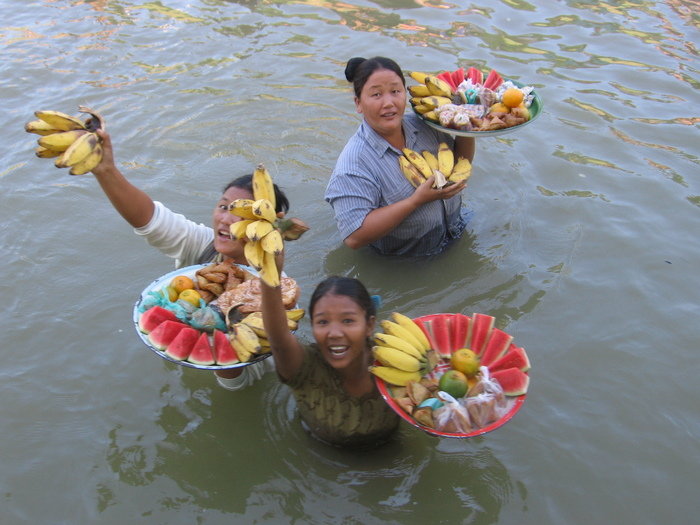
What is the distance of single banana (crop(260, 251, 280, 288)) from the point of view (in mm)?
2518

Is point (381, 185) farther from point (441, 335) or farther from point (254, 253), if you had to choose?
point (254, 253)

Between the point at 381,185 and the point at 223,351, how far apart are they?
188cm

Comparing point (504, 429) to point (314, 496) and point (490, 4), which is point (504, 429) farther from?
point (490, 4)

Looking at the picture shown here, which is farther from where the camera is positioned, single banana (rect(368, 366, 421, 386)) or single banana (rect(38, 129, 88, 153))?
single banana (rect(368, 366, 421, 386))

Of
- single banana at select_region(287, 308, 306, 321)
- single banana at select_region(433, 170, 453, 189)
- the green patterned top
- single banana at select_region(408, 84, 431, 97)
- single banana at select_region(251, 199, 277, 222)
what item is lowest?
the green patterned top

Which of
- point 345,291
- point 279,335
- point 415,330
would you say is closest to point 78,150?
point 279,335

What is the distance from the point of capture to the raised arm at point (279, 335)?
8.94 ft

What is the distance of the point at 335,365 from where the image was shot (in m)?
3.09

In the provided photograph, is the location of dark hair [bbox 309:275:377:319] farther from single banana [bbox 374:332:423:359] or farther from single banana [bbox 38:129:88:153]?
single banana [bbox 38:129:88:153]

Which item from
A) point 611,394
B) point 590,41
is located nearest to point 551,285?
point 611,394

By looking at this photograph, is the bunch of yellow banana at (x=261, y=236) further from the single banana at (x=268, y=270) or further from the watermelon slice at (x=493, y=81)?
the watermelon slice at (x=493, y=81)

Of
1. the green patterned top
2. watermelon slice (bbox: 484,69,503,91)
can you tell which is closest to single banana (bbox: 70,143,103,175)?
the green patterned top

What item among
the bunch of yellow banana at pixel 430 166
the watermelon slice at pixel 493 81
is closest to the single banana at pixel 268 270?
→ the bunch of yellow banana at pixel 430 166

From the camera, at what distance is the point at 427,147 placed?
476cm
